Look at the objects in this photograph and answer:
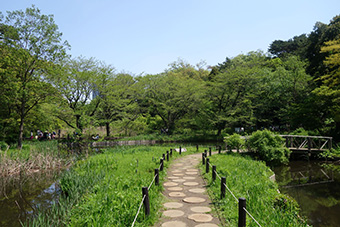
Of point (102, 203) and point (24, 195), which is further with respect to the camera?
point (24, 195)

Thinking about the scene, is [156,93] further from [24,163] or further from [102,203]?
[102,203]

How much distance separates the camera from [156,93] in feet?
108

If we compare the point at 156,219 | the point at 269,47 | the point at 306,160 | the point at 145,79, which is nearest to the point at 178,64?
the point at 269,47

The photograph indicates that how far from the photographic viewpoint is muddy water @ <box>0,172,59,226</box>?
7.01 meters

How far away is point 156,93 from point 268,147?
21.1m

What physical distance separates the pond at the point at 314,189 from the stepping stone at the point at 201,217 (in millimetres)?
3597

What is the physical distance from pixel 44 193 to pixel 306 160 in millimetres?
17439

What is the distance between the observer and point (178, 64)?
2247 inches

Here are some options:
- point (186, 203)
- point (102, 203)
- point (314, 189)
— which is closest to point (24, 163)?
point (102, 203)

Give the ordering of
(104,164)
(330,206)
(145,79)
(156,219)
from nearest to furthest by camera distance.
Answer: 1. (156,219)
2. (330,206)
3. (104,164)
4. (145,79)

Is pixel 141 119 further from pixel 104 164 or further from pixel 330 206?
pixel 330 206

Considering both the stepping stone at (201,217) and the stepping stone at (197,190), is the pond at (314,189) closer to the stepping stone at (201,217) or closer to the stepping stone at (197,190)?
the stepping stone at (197,190)

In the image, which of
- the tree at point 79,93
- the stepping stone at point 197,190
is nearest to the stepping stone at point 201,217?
the stepping stone at point 197,190

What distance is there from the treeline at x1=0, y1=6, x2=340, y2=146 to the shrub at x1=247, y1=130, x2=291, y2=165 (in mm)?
7355
